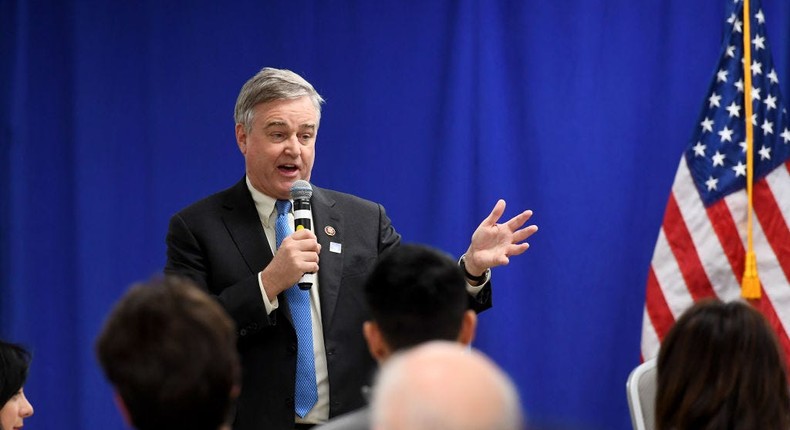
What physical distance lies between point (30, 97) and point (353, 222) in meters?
2.79

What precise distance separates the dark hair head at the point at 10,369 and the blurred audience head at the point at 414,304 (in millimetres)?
1704

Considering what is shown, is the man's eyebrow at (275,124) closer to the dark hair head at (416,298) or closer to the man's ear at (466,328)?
the dark hair head at (416,298)

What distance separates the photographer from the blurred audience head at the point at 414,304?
2.27 metres

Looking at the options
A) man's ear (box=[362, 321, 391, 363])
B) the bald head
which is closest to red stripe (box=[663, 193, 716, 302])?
man's ear (box=[362, 321, 391, 363])

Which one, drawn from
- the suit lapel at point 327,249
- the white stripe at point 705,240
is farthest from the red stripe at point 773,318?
the suit lapel at point 327,249

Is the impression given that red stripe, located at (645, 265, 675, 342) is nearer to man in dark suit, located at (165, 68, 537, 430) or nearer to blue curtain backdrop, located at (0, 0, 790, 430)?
blue curtain backdrop, located at (0, 0, 790, 430)

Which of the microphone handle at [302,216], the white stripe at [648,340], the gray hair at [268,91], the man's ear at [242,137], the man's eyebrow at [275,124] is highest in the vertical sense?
the gray hair at [268,91]

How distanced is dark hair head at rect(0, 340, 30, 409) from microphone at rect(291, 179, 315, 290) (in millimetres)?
1095

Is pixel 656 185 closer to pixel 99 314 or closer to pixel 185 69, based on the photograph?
pixel 185 69

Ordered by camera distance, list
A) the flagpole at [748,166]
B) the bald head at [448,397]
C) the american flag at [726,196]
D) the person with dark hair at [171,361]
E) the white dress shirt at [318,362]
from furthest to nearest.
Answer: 1. the american flag at [726,196]
2. the flagpole at [748,166]
3. the white dress shirt at [318,362]
4. the person with dark hair at [171,361]
5. the bald head at [448,397]

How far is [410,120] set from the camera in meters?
5.73

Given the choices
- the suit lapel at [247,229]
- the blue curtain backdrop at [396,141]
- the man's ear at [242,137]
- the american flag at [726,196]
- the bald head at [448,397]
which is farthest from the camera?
the blue curtain backdrop at [396,141]

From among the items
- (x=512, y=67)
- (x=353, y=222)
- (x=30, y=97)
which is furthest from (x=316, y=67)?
(x=353, y=222)

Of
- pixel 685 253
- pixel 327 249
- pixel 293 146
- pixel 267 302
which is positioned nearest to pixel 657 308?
pixel 685 253
